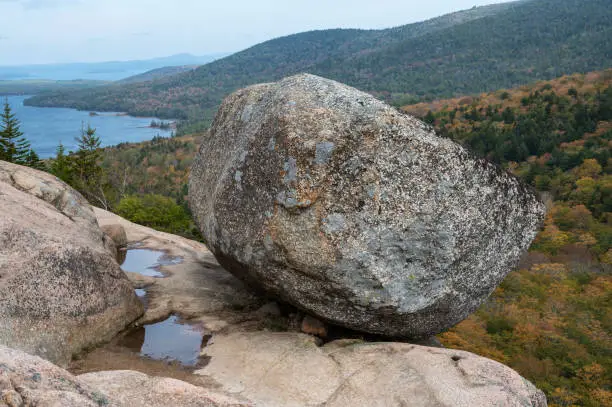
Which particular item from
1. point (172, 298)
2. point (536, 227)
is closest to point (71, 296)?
point (172, 298)

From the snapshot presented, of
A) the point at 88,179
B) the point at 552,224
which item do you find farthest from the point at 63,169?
the point at 552,224

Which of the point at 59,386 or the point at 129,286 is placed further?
the point at 129,286

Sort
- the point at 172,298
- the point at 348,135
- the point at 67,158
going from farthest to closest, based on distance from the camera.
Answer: the point at 67,158 < the point at 172,298 < the point at 348,135

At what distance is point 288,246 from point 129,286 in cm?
413

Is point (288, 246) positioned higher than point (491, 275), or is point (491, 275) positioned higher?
point (288, 246)

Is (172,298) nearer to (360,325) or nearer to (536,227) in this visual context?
(360,325)

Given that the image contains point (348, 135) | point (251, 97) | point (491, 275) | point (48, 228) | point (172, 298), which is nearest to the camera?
point (348, 135)

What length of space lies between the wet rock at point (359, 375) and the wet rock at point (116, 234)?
795 centimetres

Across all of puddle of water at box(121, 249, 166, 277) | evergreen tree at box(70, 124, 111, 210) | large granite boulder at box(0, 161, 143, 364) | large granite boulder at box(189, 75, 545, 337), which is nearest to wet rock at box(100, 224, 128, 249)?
puddle of water at box(121, 249, 166, 277)

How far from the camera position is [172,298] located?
1130 cm

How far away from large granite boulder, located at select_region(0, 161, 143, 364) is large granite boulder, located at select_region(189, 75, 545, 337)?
289 centimetres

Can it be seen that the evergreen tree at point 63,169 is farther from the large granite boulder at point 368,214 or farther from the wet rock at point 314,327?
the wet rock at point 314,327

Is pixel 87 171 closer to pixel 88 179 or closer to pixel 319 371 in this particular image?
pixel 88 179

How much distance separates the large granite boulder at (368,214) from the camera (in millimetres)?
8062
